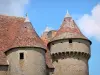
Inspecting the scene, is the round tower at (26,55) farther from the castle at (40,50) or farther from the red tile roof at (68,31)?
the red tile roof at (68,31)

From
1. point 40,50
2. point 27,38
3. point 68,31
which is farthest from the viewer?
point 68,31

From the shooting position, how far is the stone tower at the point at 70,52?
4154 centimetres

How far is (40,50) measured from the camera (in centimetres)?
3925

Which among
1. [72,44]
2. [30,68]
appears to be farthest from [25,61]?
[72,44]

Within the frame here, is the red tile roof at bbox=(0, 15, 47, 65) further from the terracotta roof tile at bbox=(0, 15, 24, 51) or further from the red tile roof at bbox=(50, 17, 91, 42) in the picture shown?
the red tile roof at bbox=(50, 17, 91, 42)

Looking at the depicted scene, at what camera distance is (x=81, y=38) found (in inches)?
1677

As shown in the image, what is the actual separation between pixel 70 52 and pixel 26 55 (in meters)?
6.04

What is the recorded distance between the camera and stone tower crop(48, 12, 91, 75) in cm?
4154

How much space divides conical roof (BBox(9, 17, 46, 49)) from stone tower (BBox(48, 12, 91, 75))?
333cm

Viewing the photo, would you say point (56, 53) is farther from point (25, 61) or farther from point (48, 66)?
point (25, 61)

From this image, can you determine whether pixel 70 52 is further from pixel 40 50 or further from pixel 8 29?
pixel 8 29

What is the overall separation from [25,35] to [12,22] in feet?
17.4

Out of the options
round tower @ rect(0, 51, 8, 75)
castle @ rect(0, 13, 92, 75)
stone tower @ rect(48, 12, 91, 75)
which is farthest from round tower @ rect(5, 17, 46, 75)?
stone tower @ rect(48, 12, 91, 75)

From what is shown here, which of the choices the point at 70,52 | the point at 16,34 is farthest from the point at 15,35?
the point at 70,52
